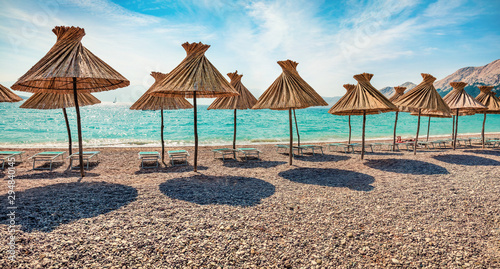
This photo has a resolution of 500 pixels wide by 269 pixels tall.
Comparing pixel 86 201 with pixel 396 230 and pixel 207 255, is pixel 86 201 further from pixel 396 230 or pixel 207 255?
pixel 396 230

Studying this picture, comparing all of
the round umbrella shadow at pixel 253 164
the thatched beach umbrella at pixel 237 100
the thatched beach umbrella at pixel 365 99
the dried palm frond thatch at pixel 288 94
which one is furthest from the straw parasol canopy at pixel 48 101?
the thatched beach umbrella at pixel 365 99

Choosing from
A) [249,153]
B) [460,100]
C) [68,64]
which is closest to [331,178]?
[249,153]

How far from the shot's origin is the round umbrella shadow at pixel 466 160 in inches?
359

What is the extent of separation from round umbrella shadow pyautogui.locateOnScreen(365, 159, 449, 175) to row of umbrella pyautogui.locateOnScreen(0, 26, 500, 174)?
6.27 ft

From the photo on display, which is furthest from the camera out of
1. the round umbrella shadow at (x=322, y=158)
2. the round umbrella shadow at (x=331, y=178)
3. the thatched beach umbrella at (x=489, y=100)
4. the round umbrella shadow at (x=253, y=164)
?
the thatched beach umbrella at (x=489, y=100)

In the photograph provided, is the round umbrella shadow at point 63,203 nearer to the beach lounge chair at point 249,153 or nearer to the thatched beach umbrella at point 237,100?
the thatched beach umbrella at point 237,100

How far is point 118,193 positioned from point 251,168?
4.37 metres

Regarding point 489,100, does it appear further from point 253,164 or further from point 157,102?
point 157,102

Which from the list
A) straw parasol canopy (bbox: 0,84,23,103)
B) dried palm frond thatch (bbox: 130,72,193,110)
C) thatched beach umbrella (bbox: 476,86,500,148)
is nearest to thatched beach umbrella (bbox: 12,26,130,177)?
straw parasol canopy (bbox: 0,84,23,103)

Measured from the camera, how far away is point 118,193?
16.9 feet

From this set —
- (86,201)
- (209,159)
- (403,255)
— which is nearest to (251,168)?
(209,159)

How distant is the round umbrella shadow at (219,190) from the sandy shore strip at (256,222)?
0.02 m

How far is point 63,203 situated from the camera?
4.41 m

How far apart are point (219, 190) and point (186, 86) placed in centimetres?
257
